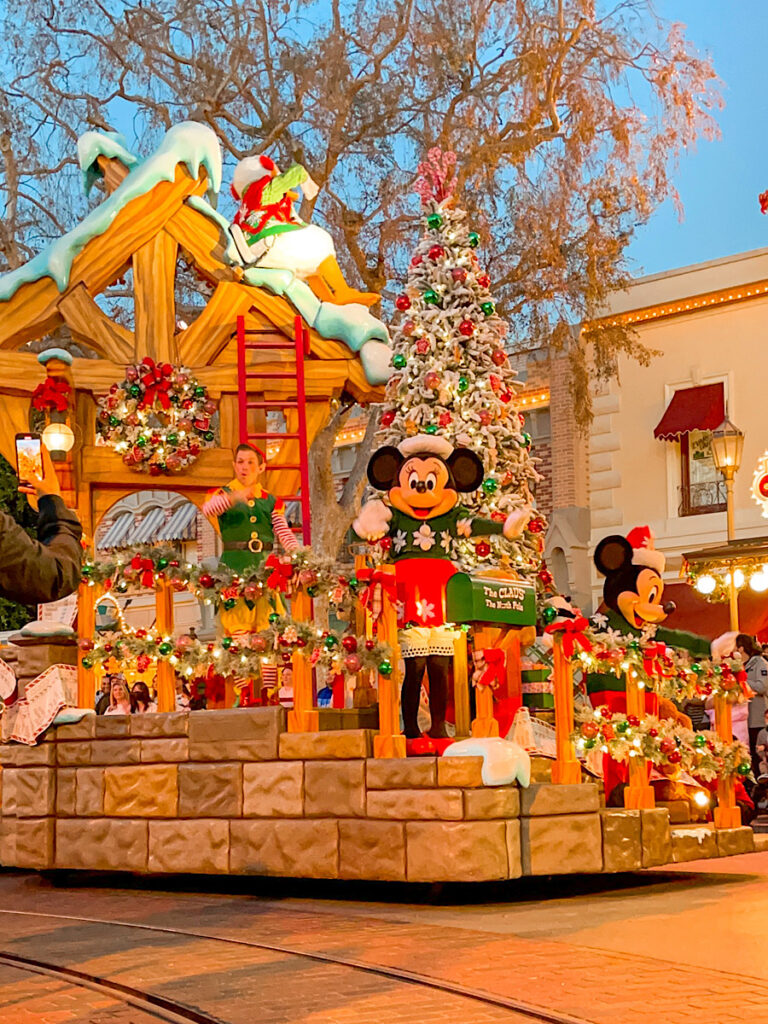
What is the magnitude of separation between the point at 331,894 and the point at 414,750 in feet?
3.45

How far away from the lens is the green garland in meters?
9.35

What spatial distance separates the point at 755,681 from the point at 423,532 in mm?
4732

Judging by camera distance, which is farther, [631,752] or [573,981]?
[631,752]

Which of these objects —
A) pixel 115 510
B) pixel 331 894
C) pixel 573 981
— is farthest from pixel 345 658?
pixel 115 510

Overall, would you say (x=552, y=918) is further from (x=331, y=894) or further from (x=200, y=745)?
(x=200, y=745)

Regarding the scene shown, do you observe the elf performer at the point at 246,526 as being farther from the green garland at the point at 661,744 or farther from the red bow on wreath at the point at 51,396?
the green garland at the point at 661,744

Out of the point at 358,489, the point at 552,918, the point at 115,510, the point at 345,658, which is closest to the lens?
the point at 552,918

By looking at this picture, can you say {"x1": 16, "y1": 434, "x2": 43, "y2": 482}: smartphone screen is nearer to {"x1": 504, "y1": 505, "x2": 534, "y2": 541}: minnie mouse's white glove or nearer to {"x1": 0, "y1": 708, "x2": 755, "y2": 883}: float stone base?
{"x1": 0, "y1": 708, "x2": 755, "y2": 883}: float stone base

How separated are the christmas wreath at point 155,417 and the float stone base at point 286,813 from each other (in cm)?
264

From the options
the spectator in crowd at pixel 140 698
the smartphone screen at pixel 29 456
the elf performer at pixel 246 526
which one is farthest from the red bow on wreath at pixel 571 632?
the spectator in crowd at pixel 140 698

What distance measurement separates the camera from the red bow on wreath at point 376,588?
361 inches

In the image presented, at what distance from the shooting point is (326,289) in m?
13.2

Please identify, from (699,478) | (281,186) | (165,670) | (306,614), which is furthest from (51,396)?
(699,478)

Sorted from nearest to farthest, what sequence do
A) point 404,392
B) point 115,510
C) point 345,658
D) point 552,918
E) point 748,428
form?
point 552,918, point 345,658, point 404,392, point 748,428, point 115,510
